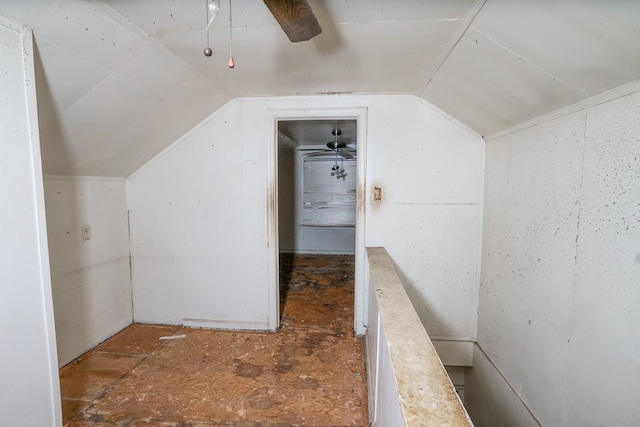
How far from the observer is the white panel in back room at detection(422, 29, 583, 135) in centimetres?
135

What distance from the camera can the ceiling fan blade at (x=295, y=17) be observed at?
3.19ft

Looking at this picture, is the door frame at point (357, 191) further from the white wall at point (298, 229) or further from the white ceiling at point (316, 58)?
the white wall at point (298, 229)

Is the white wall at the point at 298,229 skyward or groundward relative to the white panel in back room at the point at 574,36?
groundward

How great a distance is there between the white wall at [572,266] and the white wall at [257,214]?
378 mm

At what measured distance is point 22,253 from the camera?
114 centimetres

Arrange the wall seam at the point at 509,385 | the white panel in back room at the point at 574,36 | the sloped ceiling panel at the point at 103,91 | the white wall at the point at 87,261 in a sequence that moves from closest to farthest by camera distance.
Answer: the white panel in back room at the point at 574,36, the sloped ceiling panel at the point at 103,91, the wall seam at the point at 509,385, the white wall at the point at 87,261

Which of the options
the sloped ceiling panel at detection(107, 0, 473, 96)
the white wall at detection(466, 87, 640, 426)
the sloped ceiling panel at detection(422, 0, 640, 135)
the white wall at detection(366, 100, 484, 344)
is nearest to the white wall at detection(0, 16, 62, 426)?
the sloped ceiling panel at detection(107, 0, 473, 96)

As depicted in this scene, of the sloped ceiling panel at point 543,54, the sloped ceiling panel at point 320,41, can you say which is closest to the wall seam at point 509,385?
the sloped ceiling panel at point 543,54

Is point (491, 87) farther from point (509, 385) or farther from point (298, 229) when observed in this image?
point (298, 229)

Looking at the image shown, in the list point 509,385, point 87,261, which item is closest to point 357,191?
point 509,385

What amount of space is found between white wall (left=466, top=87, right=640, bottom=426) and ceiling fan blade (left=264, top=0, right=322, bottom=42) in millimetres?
1280

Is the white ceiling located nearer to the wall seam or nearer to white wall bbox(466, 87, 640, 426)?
white wall bbox(466, 87, 640, 426)

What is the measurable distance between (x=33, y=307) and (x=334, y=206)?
453 centimetres

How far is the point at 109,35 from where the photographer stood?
136 centimetres
